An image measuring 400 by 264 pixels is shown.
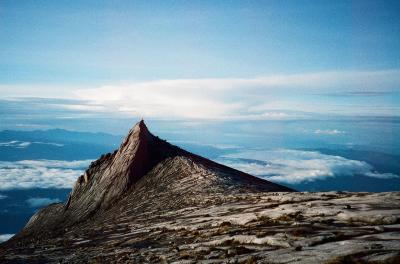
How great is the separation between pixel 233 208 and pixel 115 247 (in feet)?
27.1

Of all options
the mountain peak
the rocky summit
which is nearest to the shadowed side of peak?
the mountain peak

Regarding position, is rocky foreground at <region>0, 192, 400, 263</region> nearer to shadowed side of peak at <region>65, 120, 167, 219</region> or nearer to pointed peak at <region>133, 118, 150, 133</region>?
shadowed side of peak at <region>65, 120, 167, 219</region>

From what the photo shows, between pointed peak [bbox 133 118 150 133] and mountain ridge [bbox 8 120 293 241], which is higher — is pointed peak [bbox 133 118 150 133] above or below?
above

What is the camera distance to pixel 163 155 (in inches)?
2044

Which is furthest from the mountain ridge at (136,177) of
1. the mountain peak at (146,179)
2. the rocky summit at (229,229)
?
the rocky summit at (229,229)

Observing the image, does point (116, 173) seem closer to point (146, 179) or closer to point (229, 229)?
point (146, 179)

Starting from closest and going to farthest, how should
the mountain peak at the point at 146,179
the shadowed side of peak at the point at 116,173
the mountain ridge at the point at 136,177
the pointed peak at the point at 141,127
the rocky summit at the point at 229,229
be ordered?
1. the rocky summit at the point at 229,229
2. the mountain peak at the point at 146,179
3. the mountain ridge at the point at 136,177
4. the shadowed side of peak at the point at 116,173
5. the pointed peak at the point at 141,127

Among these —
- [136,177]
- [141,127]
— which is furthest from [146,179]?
[141,127]

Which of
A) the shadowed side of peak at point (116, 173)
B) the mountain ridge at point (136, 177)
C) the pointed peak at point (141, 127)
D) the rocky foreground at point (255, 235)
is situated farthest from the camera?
the pointed peak at point (141, 127)

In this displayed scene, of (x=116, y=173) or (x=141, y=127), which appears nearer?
(x=116, y=173)

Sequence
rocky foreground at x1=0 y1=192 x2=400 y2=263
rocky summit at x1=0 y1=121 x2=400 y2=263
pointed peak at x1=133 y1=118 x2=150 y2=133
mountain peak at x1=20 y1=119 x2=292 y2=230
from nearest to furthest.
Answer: rocky foreground at x1=0 y1=192 x2=400 y2=263, rocky summit at x1=0 y1=121 x2=400 y2=263, mountain peak at x1=20 y1=119 x2=292 y2=230, pointed peak at x1=133 y1=118 x2=150 y2=133

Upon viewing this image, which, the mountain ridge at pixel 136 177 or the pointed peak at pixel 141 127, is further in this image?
the pointed peak at pixel 141 127

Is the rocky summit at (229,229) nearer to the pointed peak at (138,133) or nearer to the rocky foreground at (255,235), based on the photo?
Answer: the rocky foreground at (255,235)

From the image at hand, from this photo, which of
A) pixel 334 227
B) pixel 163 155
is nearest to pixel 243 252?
pixel 334 227
